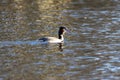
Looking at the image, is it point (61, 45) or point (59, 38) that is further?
point (59, 38)

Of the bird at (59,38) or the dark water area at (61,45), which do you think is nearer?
the dark water area at (61,45)

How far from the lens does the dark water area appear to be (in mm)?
26391

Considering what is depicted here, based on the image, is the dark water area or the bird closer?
the dark water area

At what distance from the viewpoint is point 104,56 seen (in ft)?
98.2

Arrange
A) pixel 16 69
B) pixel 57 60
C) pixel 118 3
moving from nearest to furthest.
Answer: pixel 16 69 < pixel 57 60 < pixel 118 3

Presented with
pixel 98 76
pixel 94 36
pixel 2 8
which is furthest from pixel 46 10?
pixel 98 76

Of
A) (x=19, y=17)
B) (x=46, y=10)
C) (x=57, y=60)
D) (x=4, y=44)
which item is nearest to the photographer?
(x=57, y=60)

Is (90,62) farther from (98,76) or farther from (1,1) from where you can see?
(1,1)

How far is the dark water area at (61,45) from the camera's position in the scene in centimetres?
2639

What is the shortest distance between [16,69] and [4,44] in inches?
265

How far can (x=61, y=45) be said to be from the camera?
34062mm

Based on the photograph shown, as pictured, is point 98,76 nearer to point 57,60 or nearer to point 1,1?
point 57,60

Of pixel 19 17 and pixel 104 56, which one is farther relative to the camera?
pixel 19 17

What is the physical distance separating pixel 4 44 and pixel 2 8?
1701 cm
